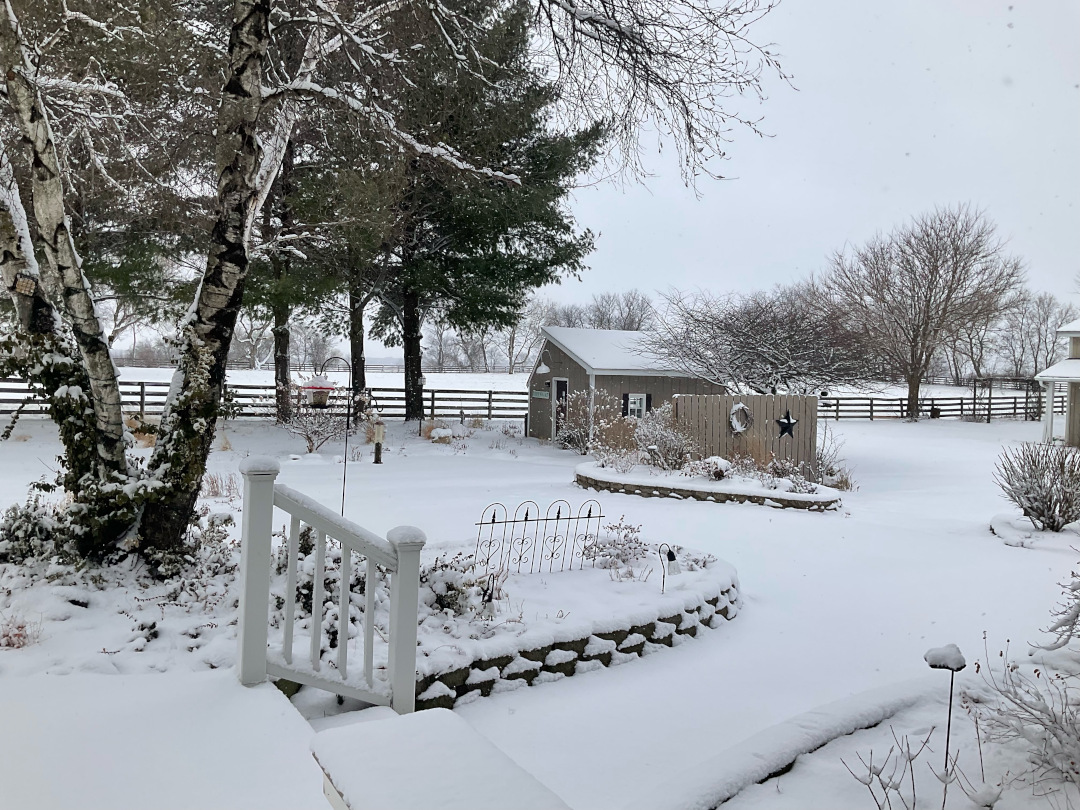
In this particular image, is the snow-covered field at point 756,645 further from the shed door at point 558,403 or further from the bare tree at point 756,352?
the bare tree at point 756,352

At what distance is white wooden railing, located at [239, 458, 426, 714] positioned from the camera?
301cm

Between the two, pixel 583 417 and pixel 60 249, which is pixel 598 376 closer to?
pixel 583 417

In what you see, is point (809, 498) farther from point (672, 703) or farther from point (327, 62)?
point (327, 62)

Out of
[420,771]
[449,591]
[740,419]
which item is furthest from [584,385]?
[420,771]

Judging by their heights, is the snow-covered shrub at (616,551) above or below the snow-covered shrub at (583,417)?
below

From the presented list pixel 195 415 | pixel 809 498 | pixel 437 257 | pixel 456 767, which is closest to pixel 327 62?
pixel 195 415

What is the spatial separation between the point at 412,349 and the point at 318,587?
15926 mm

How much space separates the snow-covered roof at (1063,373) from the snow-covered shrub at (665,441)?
1296cm

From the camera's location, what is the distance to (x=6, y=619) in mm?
3764

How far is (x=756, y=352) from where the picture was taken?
17.9 m

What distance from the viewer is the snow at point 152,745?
2348 millimetres

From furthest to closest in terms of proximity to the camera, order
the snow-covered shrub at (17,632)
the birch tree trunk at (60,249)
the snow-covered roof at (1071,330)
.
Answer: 1. the snow-covered roof at (1071,330)
2. the birch tree trunk at (60,249)
3. the snow-covered shrub at (17,632)

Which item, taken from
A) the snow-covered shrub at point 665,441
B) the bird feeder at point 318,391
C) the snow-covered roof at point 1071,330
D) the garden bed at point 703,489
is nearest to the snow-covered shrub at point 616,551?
the garden bed at point 703,489

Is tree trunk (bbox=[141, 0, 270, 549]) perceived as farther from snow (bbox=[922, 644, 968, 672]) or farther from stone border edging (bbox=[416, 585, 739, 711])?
snow (bbox=[922, 644, 968, 672])
